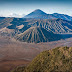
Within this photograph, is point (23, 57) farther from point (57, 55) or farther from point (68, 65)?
point (68, 65)

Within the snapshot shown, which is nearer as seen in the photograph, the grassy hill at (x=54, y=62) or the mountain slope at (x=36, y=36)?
the grassy hill at (x=54, y=62)

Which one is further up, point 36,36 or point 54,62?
point 54,62

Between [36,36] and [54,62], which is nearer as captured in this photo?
[54,62]

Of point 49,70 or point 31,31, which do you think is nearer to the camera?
point 49,70

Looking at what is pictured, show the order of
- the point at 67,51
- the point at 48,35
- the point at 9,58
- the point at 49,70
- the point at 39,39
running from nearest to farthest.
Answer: the point at 49,70 < the point at 67,51 < the point at 9,58 < the point at 39,39 < the point at 48,35

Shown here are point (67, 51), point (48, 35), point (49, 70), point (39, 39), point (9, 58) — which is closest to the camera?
point (49, 70)

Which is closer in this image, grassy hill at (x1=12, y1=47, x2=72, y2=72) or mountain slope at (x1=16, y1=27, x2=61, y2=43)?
grassy hill at (x1=12, y1=47, x2=72, y2=72)

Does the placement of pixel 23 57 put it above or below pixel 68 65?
below

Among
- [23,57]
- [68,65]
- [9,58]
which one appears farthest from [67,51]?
[9,58]
